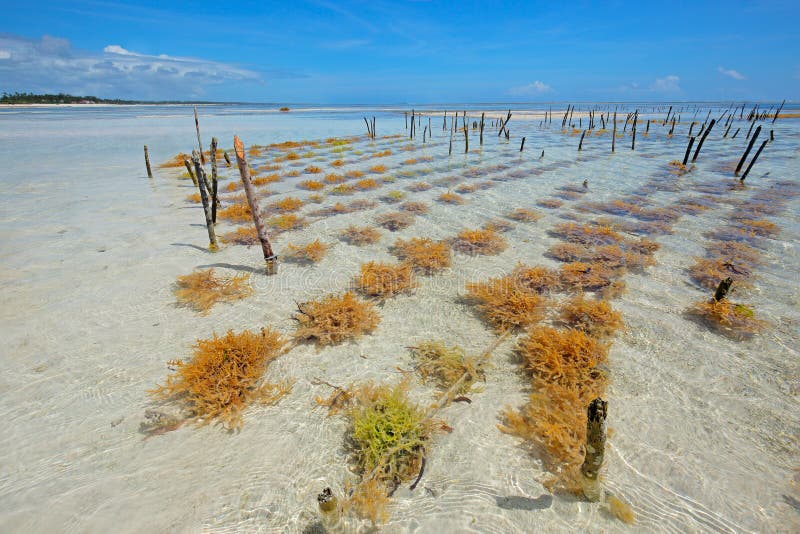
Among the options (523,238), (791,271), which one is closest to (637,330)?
(523,238)

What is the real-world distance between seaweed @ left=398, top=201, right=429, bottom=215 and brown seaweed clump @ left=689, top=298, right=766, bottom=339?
22.8 ft

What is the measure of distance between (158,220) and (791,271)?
15.0 m

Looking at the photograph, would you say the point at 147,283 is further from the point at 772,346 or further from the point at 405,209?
the point at 772,346

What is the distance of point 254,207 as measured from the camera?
611cm

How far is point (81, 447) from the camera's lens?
3281mm

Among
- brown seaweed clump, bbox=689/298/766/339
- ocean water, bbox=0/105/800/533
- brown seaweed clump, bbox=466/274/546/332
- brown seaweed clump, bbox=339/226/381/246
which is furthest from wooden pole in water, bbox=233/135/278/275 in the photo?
brown seaweed clump, bbox=689/298/766/339

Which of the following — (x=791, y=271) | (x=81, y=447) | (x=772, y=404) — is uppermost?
(x=791, y=271)

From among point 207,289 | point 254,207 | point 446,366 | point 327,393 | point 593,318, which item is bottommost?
point 327,393

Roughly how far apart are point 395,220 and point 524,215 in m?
3.81

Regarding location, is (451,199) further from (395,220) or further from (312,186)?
(312,186)

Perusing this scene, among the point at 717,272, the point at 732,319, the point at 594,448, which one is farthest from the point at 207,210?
the point at 717,272

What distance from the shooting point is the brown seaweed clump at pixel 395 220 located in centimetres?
910

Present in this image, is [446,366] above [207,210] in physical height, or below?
below

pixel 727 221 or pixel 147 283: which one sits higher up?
pixel 727 221
